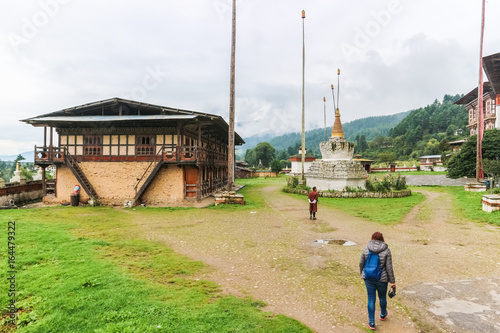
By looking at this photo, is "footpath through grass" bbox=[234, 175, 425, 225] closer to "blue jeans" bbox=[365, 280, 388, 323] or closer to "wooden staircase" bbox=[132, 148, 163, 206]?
"wooden staircase" bbox=[132, 148, 163, 206]

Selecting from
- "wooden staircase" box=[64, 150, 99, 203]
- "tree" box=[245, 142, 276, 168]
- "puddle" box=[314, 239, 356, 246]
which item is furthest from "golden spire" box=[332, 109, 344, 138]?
"tree" box=[245, 142, 276, 168]

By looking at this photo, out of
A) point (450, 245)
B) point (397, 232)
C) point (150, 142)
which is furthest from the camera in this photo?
point (150, 142)

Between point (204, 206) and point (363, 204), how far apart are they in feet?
34.7

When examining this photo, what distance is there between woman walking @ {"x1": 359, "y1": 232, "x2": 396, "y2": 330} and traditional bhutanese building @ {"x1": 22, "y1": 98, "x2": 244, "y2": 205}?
15.5 meters

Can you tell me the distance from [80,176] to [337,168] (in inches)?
786

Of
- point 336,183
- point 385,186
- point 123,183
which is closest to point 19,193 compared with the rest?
point 123,183

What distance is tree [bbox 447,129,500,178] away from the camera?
25641 millimetres

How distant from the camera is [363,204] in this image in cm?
1878

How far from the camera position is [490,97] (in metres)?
40.5

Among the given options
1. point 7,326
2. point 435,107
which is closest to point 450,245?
point 7,326

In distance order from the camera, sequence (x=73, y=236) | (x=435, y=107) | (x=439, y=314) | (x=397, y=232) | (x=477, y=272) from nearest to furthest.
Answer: (x=439, y=314), (x=477, y=272), (x=73, y=236), (x=397, y=232), (x=435, y=107)

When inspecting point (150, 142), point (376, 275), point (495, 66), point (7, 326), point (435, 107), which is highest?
point (435, 107)

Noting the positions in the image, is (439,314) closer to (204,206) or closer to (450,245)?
(450,245)

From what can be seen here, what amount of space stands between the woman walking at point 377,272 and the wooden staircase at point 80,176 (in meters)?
19.5
